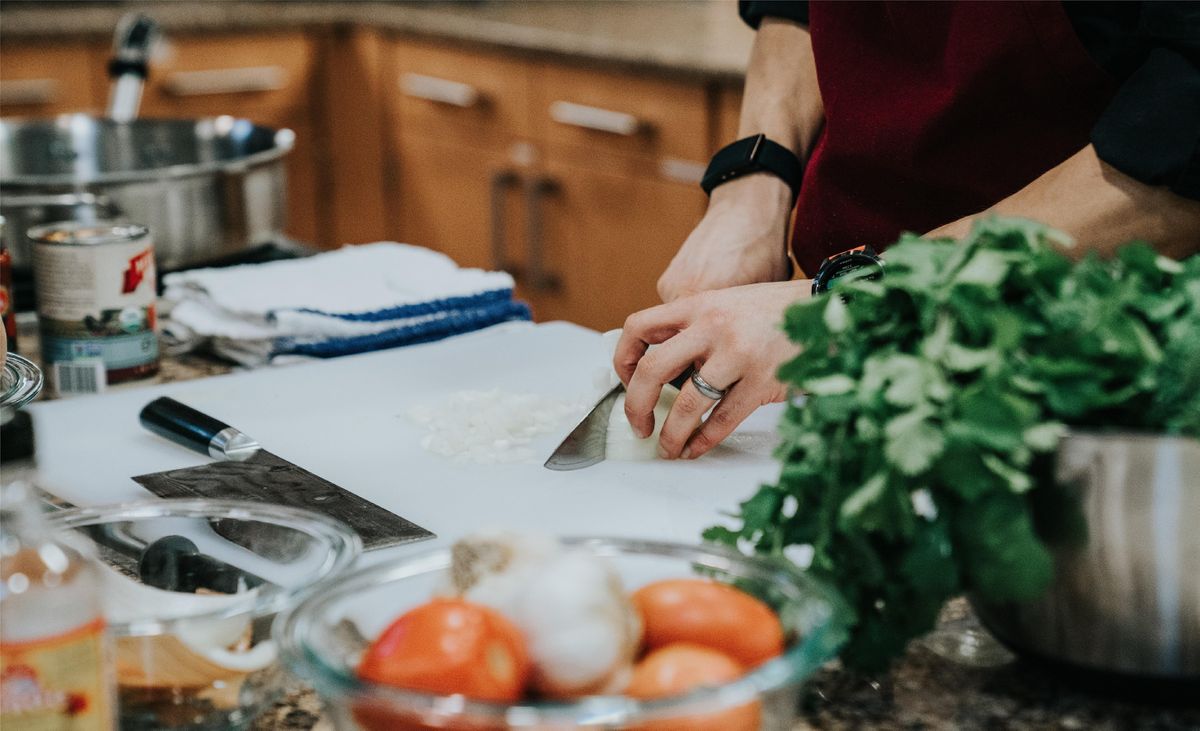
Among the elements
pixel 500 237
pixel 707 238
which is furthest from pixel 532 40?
pixel 707 238

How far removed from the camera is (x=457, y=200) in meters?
3.36

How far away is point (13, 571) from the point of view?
534 millimetres

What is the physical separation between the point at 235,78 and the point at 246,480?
2.53 metres

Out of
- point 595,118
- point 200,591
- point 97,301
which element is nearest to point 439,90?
point 595,118

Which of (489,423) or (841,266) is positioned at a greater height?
(841,266)

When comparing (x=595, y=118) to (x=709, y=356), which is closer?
(x=709, y=356)

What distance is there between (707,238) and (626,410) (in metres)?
0.33

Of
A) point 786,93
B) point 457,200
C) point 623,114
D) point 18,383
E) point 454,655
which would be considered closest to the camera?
point 454,655

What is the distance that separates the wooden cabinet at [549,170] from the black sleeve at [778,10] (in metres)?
0.97

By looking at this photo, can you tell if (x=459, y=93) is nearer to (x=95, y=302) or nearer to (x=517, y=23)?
(x=517, y=23)

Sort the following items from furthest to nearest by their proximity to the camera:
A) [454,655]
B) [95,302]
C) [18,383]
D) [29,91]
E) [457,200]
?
[457,200], [29,91], [95,302], [18,383], [454,655]

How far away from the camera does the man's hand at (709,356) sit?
3.47 feet

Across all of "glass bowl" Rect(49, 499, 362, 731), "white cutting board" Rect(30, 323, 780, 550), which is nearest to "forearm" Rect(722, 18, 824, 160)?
"white cutting board" Rect(30, 323, 780, 550)

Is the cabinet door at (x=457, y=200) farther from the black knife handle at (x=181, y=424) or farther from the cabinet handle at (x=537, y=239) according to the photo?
the black knife handle at (x=181, y=424)
